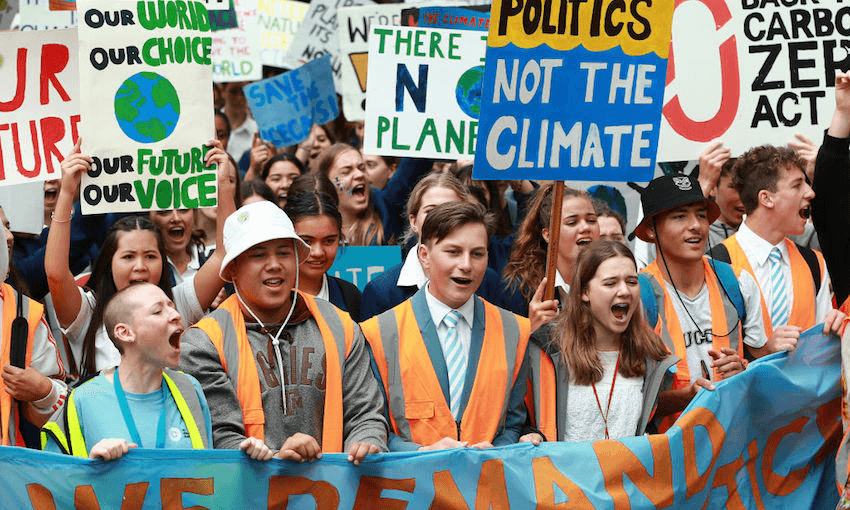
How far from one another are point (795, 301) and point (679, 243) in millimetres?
717

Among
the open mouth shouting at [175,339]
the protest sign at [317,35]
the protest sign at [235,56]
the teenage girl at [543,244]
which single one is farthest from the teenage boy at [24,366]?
the protest sign at [235,56]

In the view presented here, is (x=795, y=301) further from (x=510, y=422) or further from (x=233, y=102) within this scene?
(x=233, y=102)

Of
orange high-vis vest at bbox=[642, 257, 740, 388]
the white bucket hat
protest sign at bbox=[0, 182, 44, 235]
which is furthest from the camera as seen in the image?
protest sign at bbox=[0, 182, 44, 235]

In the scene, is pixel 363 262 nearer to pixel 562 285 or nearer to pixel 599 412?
pixel 562 285

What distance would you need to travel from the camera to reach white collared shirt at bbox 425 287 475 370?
179 inches

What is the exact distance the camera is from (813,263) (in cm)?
564

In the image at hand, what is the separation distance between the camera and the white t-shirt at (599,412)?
14.8 feet

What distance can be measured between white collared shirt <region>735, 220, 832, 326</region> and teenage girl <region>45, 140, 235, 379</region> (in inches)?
101

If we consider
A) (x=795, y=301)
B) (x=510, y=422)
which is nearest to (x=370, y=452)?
(x=510, y=422)

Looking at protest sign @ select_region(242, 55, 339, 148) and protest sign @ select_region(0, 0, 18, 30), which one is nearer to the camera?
protest sign @ select_region(242, 55, 339, 148)

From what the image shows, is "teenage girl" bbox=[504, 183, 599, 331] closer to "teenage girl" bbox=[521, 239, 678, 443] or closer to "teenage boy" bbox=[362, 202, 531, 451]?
"teenage girl" bbox=[521, 239, 678, 443]

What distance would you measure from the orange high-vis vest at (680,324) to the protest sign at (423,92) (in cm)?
181

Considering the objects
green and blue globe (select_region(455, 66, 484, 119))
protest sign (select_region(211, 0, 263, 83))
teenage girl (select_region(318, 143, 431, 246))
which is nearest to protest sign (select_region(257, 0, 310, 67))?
protest sign (select_region(211, 0, 263, 83))

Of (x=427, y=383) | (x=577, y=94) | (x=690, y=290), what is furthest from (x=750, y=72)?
(x=427, y=383)
